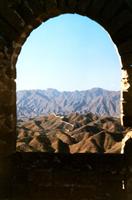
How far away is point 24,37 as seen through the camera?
214 inches

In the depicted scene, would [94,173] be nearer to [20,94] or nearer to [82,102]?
[82,102]

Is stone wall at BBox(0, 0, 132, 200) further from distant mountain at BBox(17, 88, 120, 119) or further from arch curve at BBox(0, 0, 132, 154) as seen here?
distant mountain at BBox(17, 88, 120, 119)

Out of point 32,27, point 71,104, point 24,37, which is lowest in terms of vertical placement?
point 24,37

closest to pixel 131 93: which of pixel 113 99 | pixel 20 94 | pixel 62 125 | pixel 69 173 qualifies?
pixel 69 173

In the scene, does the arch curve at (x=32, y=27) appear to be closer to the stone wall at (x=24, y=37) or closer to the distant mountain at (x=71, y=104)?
the stone wall at (x=24, y=37)

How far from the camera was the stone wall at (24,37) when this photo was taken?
17.1 ft

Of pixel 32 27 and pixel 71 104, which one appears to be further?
pixel 71 104

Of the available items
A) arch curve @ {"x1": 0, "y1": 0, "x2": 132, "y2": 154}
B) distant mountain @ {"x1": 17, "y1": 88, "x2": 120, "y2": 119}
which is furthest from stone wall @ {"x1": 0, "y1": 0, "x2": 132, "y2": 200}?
distant mountain @ {"x1": 17, "y1": 88, "x2": 120, "y2": 119}

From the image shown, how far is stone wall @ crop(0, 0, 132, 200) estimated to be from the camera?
522 cm

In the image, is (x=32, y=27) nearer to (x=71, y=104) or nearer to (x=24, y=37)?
(x=24, y=37)

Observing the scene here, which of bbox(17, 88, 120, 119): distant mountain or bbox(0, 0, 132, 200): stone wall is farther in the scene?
bbox(17, 88, 120, 119): distant mountain

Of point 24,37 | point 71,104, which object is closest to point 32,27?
point 24,37

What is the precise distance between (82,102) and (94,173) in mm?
142309

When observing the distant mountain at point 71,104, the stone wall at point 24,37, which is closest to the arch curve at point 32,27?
the stone wall at point 24,37
